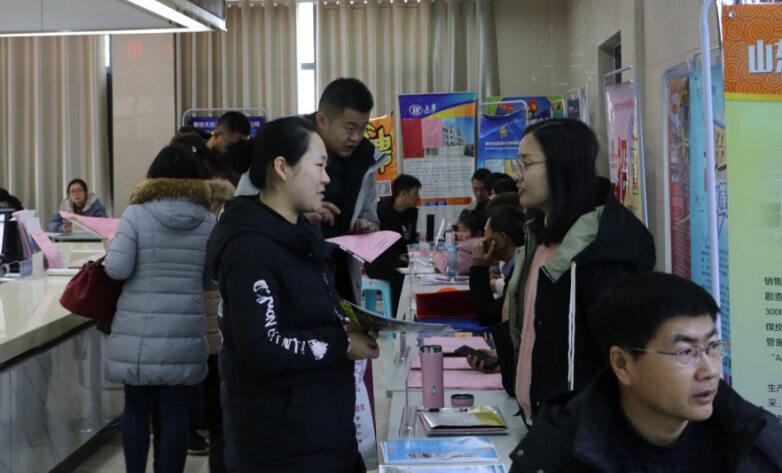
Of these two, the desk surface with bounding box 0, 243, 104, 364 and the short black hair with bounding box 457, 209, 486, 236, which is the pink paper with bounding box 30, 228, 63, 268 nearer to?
the desk surface with bounding box 0, 243, 104, 364

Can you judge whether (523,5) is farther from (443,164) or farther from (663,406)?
(663,406)

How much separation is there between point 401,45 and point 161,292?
7.66 metres

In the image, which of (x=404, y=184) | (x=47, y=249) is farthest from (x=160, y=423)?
(x=404, y=184)

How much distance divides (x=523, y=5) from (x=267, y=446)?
9.30 metres

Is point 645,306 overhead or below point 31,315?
overhead

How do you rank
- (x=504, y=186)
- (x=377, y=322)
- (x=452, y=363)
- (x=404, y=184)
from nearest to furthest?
(x=377, y=322)
(x=452, y=363)
(x=504, y=186)
(x=404, y=184)

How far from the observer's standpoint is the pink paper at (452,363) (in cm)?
339

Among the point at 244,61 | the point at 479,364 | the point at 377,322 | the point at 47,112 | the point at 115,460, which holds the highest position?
the point at 244,61

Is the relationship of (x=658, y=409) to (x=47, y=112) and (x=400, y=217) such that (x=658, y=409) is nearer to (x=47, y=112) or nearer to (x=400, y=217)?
(x=400, y=217)

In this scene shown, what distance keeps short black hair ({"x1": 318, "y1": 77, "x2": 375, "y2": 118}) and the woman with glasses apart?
0.73 metres

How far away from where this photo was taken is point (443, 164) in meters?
9.81

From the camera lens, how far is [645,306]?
1.61 m

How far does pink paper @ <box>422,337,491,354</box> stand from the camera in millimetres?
3723

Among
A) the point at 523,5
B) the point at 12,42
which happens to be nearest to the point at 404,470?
the point at 523,5
